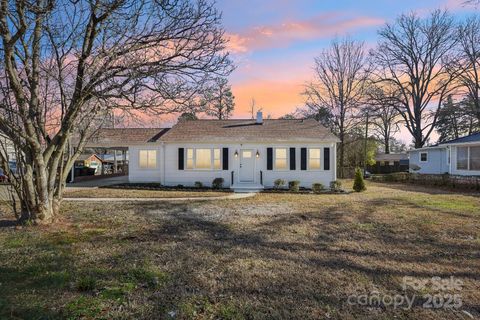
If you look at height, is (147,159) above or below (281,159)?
above

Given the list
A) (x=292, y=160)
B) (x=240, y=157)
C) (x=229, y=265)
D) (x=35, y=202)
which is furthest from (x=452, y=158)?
(x=35, y=202)

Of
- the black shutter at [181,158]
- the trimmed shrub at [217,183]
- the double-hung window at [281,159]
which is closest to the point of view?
the trimmed shrub at [217,183]

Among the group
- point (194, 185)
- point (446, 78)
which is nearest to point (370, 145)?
point (446, 78)

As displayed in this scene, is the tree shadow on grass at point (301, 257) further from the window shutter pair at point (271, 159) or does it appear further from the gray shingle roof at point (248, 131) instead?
the gray shingle roof at point (248, 131)

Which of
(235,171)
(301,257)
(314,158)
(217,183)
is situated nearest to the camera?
(301,257)

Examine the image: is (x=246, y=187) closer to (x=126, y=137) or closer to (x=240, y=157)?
(x=240, y=157)

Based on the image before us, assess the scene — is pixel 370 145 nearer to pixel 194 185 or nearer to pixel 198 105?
pixel 194 185

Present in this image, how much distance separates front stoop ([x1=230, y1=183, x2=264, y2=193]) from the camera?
15.0 m

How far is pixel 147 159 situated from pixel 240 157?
616cm

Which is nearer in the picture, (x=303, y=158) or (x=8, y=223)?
(x=8, y=223)

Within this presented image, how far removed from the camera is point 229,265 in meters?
4.25

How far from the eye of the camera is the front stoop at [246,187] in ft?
49.1

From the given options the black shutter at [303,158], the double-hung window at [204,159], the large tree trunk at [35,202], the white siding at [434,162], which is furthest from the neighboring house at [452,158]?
the large tree trunk at [35,202]

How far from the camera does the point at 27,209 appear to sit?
21.5ft
